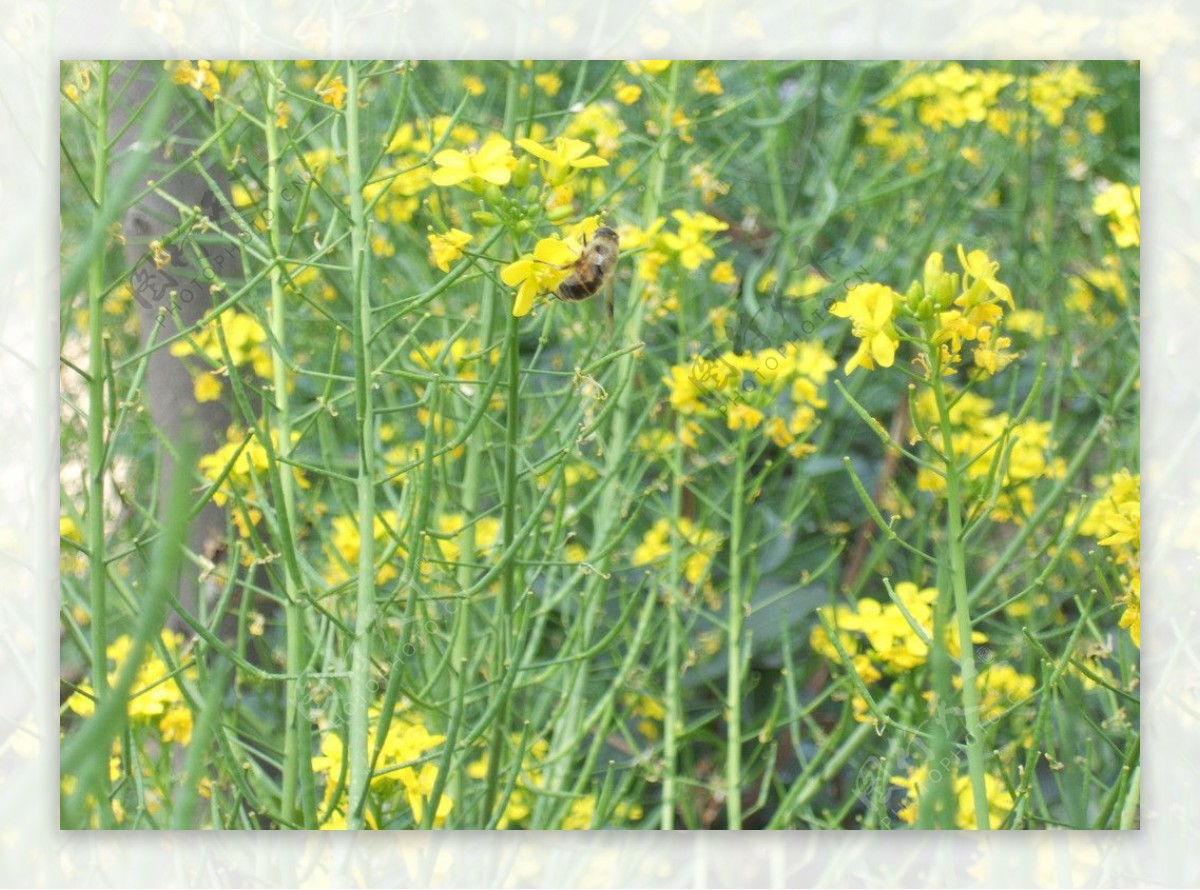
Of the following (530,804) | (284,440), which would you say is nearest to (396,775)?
(530,804)

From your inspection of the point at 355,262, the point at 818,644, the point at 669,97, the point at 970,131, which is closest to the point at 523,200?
the point at 355,262

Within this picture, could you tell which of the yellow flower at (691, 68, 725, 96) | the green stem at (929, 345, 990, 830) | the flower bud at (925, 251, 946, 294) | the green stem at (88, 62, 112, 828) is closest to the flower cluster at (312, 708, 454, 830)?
the green stem at (88, 62, 112, 828)

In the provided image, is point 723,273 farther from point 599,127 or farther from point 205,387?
point 205,387

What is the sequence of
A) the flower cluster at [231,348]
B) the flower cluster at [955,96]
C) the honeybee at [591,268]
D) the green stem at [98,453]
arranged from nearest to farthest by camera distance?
the green stem at [98,453] → the honeybee at [591,268] → the flower cluster at [231,348] → the flower cluster at [955,96]

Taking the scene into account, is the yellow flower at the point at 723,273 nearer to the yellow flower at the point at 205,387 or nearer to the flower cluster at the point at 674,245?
the flower cluster at the point at 674,245

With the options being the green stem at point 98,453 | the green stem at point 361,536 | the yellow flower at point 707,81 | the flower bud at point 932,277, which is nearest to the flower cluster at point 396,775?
the green stem at point 361,536

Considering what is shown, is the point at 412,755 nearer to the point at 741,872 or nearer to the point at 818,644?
the point at 741,872
